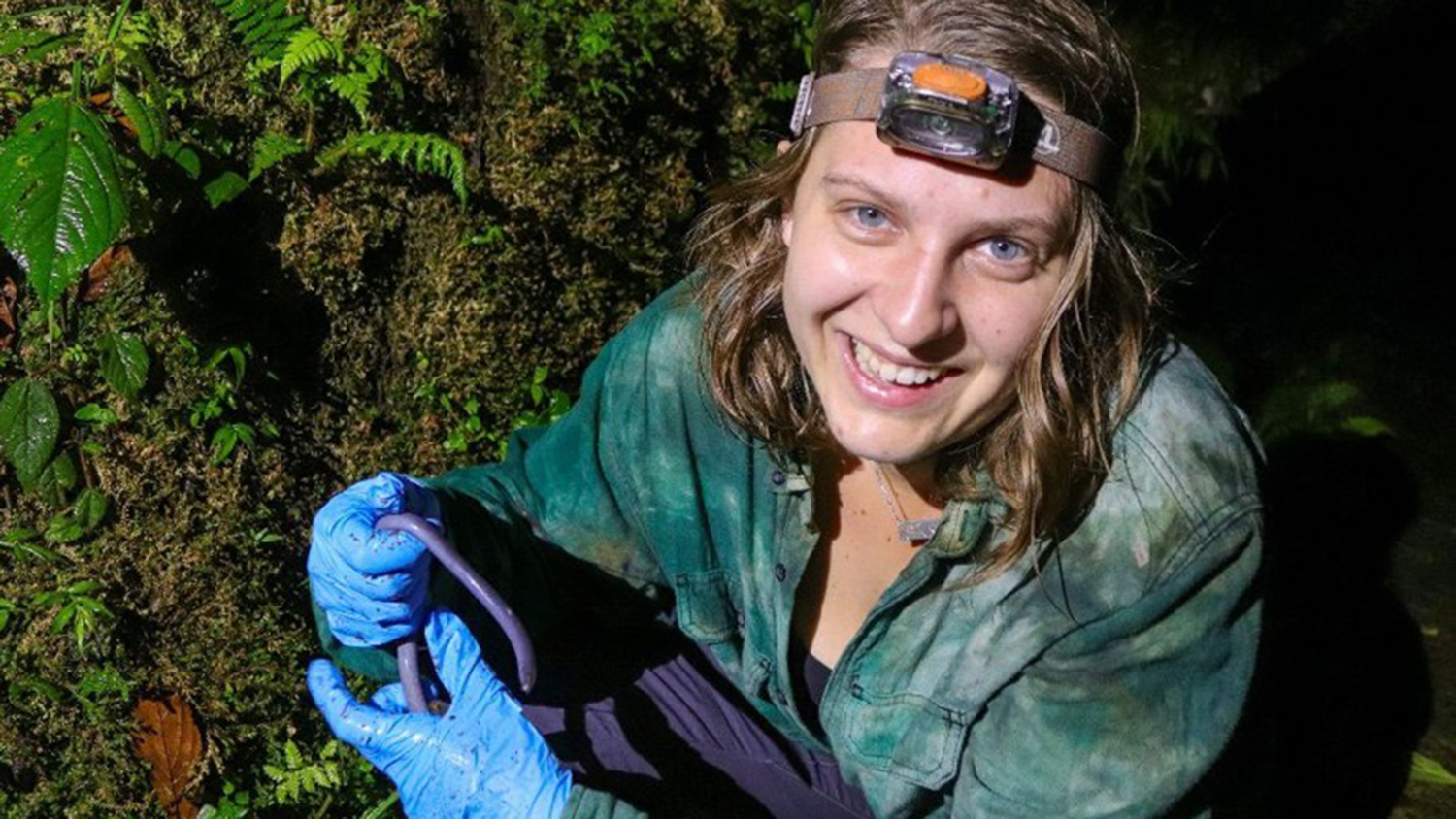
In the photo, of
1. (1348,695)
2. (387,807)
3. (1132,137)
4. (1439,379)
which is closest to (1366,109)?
(1439,379)

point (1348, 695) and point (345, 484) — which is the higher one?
point (345, 484)

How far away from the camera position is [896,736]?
2371mm

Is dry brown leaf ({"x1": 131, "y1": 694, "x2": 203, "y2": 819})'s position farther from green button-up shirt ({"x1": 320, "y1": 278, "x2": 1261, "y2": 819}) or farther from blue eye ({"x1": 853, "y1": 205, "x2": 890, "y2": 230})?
blue eye ({"x1": 853, "y1": 205, "x2": 890, "y2": 230})

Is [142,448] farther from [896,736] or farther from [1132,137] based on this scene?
[1132,137]

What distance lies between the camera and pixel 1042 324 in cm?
204

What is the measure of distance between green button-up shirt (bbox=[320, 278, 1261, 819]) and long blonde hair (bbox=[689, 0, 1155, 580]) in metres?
0.05

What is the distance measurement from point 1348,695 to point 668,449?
1828mm

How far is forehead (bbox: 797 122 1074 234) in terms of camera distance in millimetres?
1942

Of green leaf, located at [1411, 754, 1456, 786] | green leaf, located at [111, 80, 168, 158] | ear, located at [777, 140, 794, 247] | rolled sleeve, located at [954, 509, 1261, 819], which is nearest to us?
rolled sleeve, located at [954, 509, 1261, 819]

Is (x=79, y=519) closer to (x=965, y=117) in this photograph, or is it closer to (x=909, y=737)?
(x=909, y=737)

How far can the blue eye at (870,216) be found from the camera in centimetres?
202

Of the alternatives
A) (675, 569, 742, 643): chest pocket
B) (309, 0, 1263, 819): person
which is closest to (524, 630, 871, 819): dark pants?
(309, 0, 1263, 819): person

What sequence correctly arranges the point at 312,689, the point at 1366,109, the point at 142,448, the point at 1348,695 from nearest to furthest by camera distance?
1. the point at 312,689
2. the point at 142,448
3. the point at 1348,695
4. the point at 1366,109

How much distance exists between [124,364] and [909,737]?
140 cm
